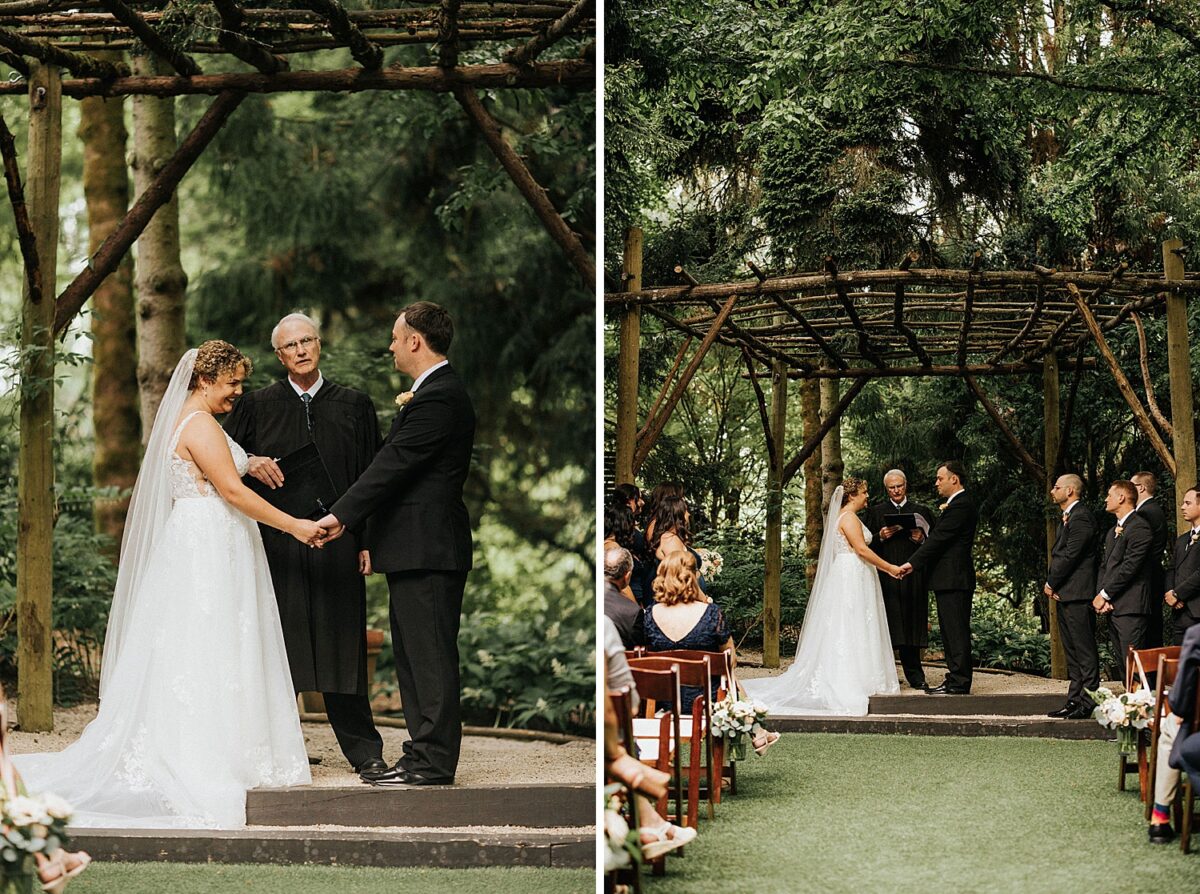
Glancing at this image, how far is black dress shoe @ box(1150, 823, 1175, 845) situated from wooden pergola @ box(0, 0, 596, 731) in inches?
143

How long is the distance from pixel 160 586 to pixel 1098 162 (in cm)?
923

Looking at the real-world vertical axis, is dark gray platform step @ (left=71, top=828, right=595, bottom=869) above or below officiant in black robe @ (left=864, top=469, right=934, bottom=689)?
below

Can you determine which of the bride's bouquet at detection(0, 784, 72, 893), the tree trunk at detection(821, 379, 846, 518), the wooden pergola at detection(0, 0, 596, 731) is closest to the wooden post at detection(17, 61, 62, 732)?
the wooden pergola at detection(0, 0, 596, 731)

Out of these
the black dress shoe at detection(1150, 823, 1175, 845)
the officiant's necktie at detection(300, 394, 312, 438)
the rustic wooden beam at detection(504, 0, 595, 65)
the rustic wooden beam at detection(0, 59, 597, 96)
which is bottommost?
the black dress shoe at detection(1150, 823, 1175, 845)

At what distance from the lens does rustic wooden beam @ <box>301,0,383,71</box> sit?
595cm

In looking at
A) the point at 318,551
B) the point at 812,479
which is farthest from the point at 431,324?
the point at 812,479

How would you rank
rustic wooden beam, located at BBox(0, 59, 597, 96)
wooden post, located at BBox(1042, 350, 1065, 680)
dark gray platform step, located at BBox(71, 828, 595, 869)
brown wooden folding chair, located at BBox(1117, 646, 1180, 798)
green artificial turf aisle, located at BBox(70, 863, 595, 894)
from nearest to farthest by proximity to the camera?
1. green artificial turf aisle, located at BBox(70, 863, 595, 894)
2. dark gray platform step, located at BBox(71, 828, 595, 869)
3. brown wooden folding chair, located at BBox(1117, 646, 1180, 798)
4. rustic wooden beam, located at BBox(0, 59, 597, 96)
5. wooden post, located at BBox(1042, 350, 1065, 680)

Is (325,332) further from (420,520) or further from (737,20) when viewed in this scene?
(420,520)

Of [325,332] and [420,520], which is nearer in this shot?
[420,520]

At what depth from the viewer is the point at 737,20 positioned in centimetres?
1013

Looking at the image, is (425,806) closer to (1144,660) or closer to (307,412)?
(307,412)

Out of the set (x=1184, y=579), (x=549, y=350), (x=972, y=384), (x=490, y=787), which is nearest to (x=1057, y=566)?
(x=1184, y=579)

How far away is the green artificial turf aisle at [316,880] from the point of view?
4246 mm

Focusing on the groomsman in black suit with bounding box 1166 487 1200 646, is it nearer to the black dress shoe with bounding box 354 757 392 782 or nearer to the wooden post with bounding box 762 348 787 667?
the wooden post with bounding box 762 348 787 667
